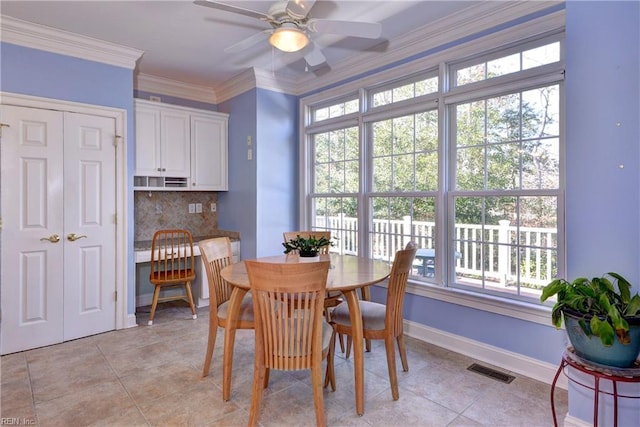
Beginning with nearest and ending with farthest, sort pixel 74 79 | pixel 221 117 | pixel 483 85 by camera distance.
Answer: pixel 483 85
pixel 74 79
pixel 221 117

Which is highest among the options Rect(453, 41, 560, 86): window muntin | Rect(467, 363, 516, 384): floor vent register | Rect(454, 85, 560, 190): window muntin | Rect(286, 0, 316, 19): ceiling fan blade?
Rect(286, 0, 316, 19): ceiling fan blade

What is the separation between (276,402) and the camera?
2227 mm

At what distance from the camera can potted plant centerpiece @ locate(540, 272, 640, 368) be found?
4.56 feet

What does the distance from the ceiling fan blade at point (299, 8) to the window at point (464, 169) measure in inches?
56.4

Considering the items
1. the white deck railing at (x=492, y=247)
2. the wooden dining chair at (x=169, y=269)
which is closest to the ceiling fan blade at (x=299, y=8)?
the white deck railing at (x=492, y=247)

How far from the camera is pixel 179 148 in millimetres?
4234

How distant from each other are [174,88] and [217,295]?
305 centimetres

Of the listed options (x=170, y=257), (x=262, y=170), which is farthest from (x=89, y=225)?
(x=262, y=170)

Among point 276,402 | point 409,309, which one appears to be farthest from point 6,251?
point 409,309

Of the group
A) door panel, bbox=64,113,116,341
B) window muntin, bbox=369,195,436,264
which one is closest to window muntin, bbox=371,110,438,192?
window muntin, bbox=369,195,436,264

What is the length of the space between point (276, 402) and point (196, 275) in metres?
2.37

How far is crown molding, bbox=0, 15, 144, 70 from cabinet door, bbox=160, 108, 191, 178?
71 centimetres

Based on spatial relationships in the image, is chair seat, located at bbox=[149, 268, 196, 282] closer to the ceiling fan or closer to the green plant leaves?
the ceiling fan

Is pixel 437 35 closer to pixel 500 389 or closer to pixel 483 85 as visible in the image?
pixel 483 85
